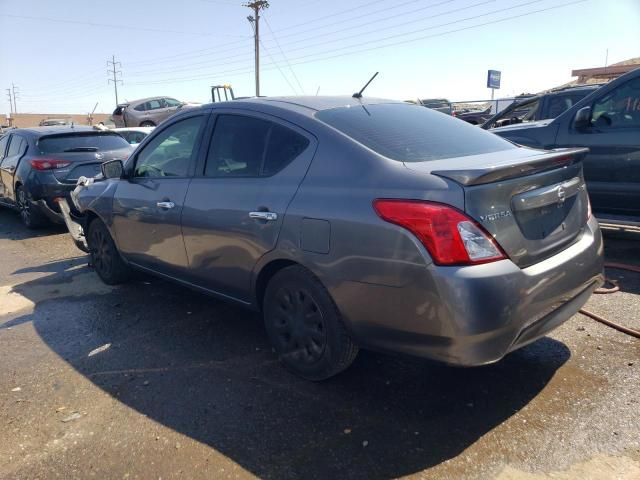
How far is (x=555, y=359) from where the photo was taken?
338 cm

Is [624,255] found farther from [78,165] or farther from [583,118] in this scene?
Answer: [78,165]

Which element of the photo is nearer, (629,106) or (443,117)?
(443,117)

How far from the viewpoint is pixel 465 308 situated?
7.86ft

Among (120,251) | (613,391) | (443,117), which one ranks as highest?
(443,117)

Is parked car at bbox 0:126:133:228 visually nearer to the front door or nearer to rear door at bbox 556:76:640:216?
the front door

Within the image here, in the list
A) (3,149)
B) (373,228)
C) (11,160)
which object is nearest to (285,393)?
(373,228)

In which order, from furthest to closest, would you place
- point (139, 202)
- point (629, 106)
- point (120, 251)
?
point (629, 106), point (120, 251), point (139, 202)

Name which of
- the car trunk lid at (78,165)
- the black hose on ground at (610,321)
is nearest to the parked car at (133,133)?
the car trunk lid at (78,165)

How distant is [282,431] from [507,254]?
1.49m

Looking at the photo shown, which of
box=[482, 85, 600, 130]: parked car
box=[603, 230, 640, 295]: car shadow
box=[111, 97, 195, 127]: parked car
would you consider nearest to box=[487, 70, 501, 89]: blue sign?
box=[111, 97, 195, 127]: parked car

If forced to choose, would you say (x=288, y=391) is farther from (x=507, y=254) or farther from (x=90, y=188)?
(x=90, y=188)

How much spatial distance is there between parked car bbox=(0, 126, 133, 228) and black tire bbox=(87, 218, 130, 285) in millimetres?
2863

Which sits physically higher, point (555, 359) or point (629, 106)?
point (629, 106)

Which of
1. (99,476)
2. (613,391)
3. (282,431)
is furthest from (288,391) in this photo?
(613,391)
